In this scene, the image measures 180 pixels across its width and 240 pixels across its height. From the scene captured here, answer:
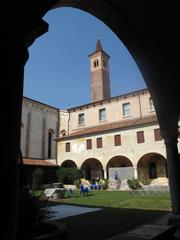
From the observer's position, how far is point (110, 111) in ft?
111

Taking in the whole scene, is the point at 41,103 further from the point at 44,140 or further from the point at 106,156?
the point at 106,156

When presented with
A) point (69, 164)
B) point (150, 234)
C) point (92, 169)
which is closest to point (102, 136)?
point (92, 169)

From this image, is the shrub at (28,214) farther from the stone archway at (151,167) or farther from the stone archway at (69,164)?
the stone archway at (69,164)

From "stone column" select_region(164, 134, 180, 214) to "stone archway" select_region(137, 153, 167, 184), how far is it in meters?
21.1

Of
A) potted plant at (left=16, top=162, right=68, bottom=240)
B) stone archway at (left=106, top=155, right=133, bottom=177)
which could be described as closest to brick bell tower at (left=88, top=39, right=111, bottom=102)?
stone archway at (left=106, top=155, right=133, bottom=177)

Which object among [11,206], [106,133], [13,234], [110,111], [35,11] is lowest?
[13,234]

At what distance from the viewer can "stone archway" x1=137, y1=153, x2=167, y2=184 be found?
89.2 ft

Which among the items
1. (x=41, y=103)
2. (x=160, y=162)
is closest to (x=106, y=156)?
(x=160, y=162)

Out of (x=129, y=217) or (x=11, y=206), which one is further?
(x=129, y=217)

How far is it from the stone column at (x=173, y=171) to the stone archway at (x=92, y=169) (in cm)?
2511

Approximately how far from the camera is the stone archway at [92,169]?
31247 millimetres

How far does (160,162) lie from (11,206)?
27494 millimetres

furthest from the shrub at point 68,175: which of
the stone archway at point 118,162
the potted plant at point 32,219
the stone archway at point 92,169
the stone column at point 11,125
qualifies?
the stone column at point 11,125

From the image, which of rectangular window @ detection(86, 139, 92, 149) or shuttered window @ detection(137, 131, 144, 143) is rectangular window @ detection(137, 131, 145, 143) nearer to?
shuttered window @ detection(137, 131, 144, 143)
